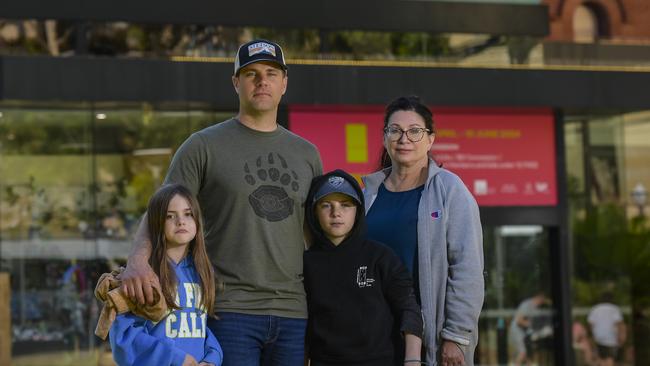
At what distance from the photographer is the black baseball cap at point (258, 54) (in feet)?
17.8

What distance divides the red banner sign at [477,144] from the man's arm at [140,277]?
937 cm

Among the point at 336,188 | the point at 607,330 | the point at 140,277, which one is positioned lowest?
the point at 607,330

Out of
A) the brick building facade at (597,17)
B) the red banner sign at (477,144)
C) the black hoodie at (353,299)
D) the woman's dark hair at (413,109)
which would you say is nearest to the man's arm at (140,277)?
the black hoodie at (353,299)

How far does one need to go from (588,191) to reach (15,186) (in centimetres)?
794

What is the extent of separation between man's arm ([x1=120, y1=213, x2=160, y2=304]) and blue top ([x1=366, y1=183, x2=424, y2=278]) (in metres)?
1.23

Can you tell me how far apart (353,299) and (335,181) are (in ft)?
1.88

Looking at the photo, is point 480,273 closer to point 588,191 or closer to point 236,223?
point 236,223

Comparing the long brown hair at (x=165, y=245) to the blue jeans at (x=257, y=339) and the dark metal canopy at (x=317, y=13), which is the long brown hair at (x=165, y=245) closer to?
the blue jeans at (x=257, y=339)

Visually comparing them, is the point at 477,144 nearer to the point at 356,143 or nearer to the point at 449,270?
the point at 356,143

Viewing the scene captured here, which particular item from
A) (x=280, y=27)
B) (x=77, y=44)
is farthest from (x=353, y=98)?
(x=77, y=44)

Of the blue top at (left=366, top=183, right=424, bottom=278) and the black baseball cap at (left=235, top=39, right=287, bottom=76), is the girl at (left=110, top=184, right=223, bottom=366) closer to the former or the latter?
the black baseball cap at (left=235, top=39, right=287, bottom=76)

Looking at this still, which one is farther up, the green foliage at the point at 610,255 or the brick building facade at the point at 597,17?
the brick building facade at the point at 597,17

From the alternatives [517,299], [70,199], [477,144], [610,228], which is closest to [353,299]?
[477,144]

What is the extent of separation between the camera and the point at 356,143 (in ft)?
48.5
